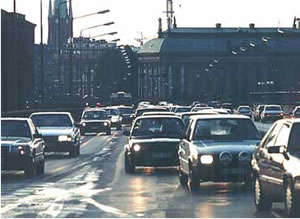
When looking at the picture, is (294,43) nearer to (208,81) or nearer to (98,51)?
(208,81)

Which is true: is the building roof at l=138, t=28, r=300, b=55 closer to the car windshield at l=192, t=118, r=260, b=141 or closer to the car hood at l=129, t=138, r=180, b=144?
the car hood at l=129, t=138, r=180, b=144

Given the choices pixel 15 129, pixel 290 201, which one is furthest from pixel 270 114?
pixel 290 201

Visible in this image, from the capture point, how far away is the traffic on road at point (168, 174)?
→ 1545 cm

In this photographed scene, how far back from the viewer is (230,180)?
66.9ft

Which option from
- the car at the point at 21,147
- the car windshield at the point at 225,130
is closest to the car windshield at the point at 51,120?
the car at the point at 21,147

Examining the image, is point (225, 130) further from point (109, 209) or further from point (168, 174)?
point (109, 209)

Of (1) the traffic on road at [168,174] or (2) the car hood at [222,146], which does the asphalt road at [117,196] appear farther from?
(2) the car hood at [222,146]

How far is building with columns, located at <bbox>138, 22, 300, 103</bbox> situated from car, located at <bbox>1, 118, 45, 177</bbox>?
126 metres

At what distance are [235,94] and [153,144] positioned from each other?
127m

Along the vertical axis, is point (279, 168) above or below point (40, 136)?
above

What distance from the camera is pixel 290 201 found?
14258 millimetres

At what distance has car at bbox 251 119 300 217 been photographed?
14.2 meters

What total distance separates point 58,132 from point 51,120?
1306mm

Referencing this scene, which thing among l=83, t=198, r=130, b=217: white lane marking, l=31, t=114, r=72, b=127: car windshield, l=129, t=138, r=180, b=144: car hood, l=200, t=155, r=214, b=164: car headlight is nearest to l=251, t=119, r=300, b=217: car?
l=83, t=198, r=130, b=217: white lane marking
